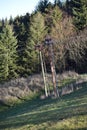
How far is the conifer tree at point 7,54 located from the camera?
4484 cm

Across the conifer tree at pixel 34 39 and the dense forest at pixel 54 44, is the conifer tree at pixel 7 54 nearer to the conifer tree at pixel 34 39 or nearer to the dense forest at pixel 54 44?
the dense forest at pixel 54 44

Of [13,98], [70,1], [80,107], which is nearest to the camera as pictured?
[80,107]

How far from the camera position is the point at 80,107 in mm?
14039

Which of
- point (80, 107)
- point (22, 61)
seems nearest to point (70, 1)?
point (22, 61)

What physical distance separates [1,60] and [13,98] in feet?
46.1

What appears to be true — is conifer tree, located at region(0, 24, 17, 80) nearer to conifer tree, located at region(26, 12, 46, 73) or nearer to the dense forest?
the dense forest

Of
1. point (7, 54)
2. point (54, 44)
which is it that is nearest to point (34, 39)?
point (54, 44)

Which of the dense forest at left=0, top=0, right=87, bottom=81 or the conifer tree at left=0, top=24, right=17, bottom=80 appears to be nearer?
the dense forest at left=0, top=0, right=87, bottom=81

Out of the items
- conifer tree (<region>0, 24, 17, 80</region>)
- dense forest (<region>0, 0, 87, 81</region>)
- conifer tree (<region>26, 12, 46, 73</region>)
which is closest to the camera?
dense forest (<region>0, 0, 87, 81</region>)

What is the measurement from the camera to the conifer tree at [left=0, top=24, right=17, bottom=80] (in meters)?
44.8

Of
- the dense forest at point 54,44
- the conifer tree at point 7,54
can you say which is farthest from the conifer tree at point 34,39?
the conifer tree at point 7,54

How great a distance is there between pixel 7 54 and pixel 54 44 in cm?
570

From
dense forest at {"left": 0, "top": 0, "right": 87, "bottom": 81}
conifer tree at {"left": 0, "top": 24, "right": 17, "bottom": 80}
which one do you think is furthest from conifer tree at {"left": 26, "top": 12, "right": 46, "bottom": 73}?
conifer tree at {"left": 0, "top": 24, "right": 17, "bottom": 80}

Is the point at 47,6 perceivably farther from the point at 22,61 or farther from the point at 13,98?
the point at 13,98
